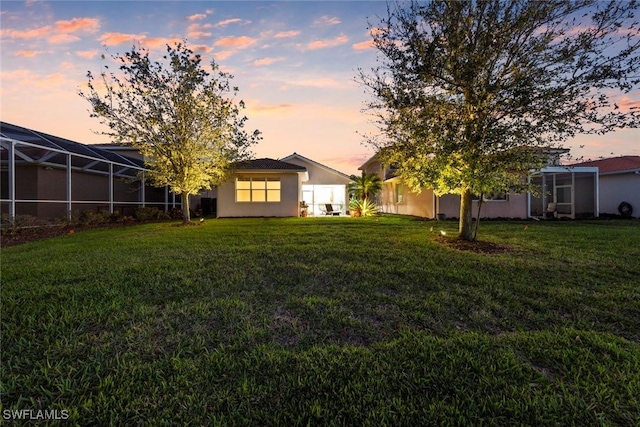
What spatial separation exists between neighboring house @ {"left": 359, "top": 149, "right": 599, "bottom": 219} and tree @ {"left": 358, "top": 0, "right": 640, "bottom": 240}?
5891 millimetres

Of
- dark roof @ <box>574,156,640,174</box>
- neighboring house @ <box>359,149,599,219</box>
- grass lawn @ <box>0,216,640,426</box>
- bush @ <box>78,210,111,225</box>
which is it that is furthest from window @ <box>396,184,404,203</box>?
bush @ <box>78,210,111,225</box>

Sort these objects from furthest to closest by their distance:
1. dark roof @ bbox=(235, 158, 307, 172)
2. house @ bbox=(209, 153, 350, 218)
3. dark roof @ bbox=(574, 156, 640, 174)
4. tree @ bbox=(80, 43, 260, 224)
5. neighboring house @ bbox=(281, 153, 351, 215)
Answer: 1. neighboring house @ bbox=(281, 153, 351, 215)
2. house @ bbox=(209, 153, 350, 218)
3. dark roof @ bbox=(235, 158, 307, 172)
4. dark roof @ bbox=(574, 156, 640, 174)
5. tree @ bbox=(80, 43, 260, 224)

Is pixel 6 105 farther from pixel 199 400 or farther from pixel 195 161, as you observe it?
pixel 199 400

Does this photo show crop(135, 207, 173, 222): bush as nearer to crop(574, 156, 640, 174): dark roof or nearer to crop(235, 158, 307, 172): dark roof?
crop(235, 158, 307, 172): dark roof

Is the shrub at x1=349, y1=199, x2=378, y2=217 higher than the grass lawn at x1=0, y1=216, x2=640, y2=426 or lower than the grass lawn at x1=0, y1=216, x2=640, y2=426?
higher

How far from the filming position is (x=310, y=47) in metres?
9.91

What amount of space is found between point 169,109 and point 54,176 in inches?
306

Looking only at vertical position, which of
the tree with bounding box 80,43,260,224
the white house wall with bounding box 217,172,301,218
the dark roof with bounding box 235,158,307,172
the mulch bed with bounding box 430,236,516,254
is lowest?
the mulch bed with bounding box 430,236,516,254

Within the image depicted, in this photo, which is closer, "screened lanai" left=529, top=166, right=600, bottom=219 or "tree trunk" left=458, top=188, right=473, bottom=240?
"tree trunk" left=458, top=188, right=473, bottom=240

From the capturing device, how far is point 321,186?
24109mm

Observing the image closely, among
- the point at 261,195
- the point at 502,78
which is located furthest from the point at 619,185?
the point at 261,195

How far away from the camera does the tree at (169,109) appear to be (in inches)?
481

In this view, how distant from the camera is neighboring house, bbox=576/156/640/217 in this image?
16391mm

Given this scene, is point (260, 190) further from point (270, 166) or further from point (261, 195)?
point (270, 166)
